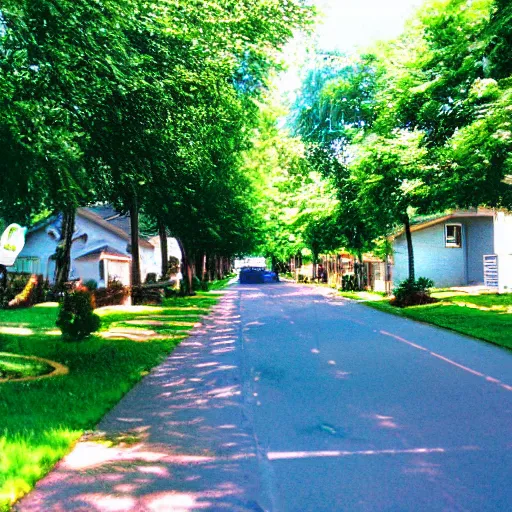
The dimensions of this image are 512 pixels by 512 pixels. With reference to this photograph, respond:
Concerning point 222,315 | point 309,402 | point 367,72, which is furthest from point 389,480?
point 367,72

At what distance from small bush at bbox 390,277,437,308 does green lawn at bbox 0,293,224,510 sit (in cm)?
1105

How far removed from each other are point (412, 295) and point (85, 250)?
1227 inches

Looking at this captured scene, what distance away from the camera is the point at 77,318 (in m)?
14.3

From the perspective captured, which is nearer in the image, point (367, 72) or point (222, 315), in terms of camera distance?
point (222, 315)

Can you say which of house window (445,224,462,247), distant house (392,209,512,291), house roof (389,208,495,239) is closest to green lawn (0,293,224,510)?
house roof (389,208,495,239)

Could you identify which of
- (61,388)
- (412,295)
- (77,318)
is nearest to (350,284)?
(412,295)

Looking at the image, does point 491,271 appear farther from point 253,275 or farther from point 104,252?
point 253,275

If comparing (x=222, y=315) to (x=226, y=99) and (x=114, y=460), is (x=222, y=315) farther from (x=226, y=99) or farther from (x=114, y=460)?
(x=114, y=460)

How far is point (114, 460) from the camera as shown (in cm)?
543

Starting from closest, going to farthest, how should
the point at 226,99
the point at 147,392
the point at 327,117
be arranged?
the point at 147,392 → the point at 226,99 → the point at 327,117

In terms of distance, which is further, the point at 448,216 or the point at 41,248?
the point at 41,248

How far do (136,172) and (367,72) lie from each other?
1730 centimetres

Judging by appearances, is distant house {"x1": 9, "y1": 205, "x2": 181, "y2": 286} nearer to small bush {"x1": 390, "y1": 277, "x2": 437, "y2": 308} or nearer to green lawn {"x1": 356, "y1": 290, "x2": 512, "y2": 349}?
small bush {"x1": 390, "y1": 277, "x2": 437, "y2": 308}

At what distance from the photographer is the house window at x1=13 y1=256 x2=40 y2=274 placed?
47.8 meters
